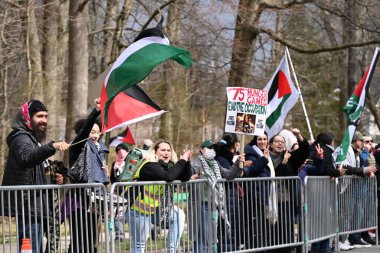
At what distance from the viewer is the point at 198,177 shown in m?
12.4

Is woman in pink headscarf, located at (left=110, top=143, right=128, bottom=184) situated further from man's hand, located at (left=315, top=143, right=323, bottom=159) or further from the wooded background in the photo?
man's hand, located at (left=315, top=143, right=323, bottom=159)

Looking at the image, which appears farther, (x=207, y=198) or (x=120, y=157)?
(x=120, y=157)

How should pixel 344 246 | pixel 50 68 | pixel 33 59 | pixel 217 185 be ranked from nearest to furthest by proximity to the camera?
pixel 217 185, pixel 344 246, pixel 33 59, pixel 50 68

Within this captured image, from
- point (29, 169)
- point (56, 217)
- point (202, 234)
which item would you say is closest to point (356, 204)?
point (202, 234)

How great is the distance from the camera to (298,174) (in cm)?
1438

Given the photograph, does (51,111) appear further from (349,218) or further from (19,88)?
(349,218)

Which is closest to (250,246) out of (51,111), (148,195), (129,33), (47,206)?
(148,195)

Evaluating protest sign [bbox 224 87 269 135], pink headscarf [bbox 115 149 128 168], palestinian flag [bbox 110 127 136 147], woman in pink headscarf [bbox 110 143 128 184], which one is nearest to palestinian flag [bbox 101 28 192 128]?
protest sign [bbox 224 87 269 135]

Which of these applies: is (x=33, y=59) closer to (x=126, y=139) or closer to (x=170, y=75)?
(x=126, y=139)

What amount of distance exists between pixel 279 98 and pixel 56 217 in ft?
19.9

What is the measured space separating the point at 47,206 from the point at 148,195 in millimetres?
1542

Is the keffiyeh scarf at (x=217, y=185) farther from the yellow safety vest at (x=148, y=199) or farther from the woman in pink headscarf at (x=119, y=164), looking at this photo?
the woman in pink headscarf at (x=119, y=164)

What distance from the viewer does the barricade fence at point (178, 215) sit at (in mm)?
9438

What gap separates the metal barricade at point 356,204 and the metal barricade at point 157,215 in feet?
13.3
